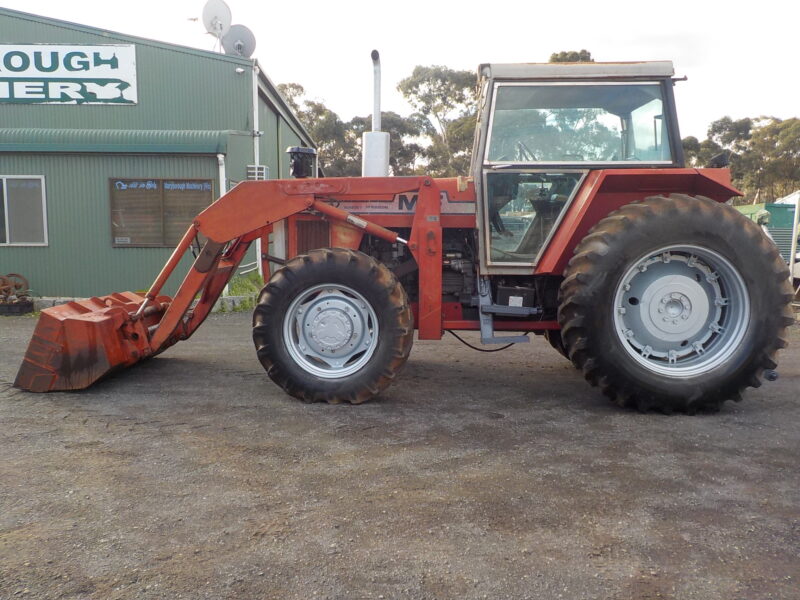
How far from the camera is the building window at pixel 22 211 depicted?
11.3 m

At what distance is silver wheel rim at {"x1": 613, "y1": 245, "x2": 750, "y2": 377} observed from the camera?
4.61 m

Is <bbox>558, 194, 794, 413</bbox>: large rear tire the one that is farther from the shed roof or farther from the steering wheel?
the shed roof

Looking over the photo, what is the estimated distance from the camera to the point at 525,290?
5.05 meters

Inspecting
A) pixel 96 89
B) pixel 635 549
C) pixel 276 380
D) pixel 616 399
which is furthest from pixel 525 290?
pixel 96 89

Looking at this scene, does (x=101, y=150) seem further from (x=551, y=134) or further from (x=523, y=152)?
(x=551, y=134)

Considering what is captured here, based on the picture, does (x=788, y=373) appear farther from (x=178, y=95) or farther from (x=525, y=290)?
(x=178, y=95)

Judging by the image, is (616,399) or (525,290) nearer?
(616,399)

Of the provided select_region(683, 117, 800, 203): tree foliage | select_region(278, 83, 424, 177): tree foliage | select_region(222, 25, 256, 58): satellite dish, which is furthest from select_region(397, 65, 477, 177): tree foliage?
select_region(222, 25, 256, 58): satellite dish

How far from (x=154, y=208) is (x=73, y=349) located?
6779mm

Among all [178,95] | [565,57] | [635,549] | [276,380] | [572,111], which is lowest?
[635,549]

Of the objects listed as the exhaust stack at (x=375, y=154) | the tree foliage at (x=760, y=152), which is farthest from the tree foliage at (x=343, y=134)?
the exhaust stack at (x=375, y=154)

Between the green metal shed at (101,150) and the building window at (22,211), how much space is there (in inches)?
0.7

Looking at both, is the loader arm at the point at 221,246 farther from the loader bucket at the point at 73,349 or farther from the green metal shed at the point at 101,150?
the green metal shed at the point at 101,150

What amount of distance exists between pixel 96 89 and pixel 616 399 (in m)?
10.7
